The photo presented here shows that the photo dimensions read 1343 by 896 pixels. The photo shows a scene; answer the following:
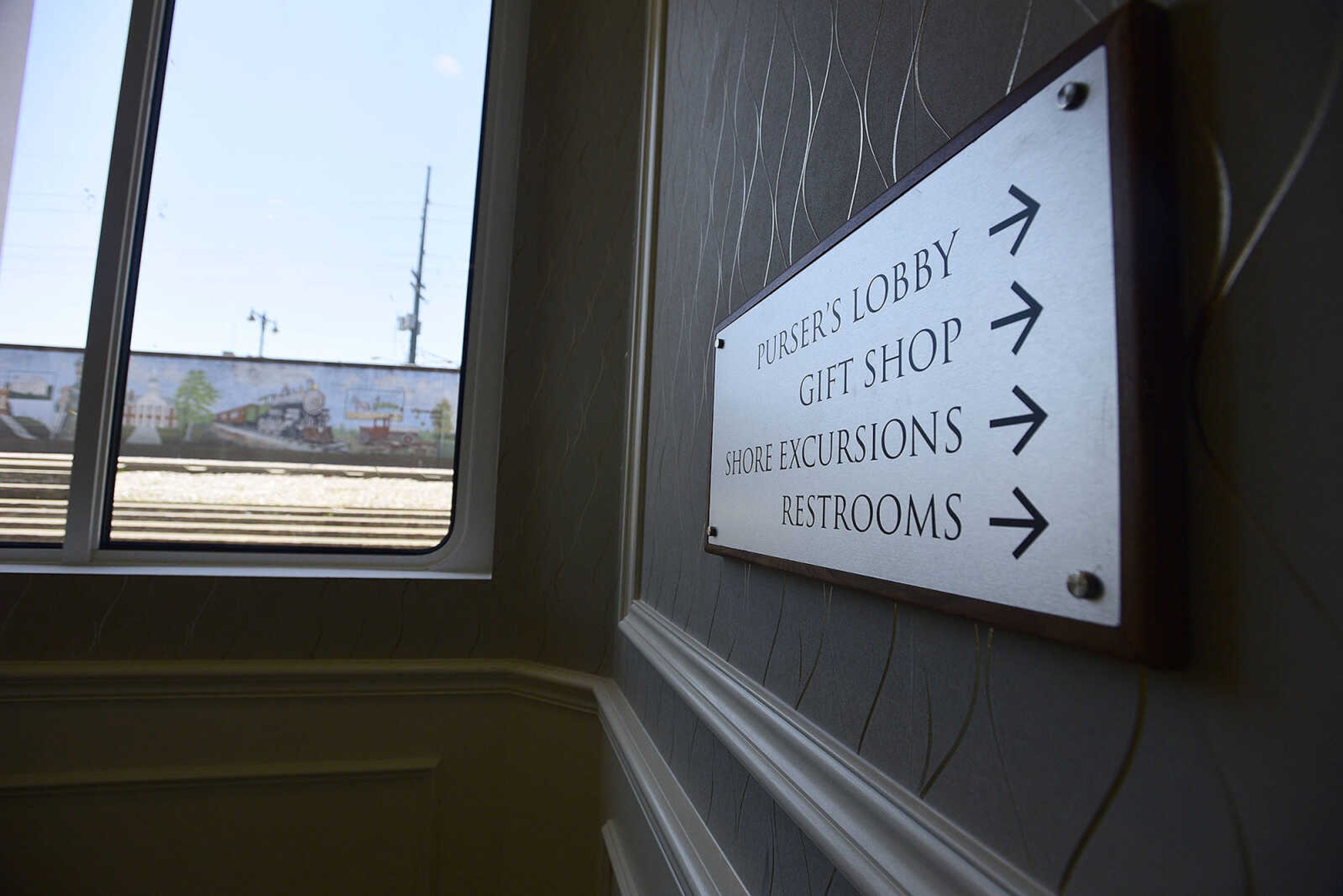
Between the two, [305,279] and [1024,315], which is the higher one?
[305,279]

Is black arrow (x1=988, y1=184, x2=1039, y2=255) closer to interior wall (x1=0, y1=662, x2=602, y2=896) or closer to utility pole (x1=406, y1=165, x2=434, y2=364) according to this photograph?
interior wall (x1=0, y1=662, x2=602, y2=896)

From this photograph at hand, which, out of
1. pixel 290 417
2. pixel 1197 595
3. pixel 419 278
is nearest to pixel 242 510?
pixel 290 417

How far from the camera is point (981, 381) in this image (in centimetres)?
40

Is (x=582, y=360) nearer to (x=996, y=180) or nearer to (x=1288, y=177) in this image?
(x=996, y=180)

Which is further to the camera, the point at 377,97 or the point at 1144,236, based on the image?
the point at 377,97

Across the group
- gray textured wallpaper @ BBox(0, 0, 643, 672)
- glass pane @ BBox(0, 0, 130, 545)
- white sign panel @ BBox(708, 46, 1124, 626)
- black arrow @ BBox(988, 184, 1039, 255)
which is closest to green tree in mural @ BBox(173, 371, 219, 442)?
glass pane @ BBox(0, 0, 130, 545)

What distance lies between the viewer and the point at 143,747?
1.50 metres

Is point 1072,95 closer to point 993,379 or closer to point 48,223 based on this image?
point 993,379

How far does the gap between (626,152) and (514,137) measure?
42cm

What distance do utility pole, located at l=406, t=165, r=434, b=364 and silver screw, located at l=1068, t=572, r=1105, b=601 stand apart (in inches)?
71.4

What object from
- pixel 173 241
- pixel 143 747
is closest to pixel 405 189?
pixel 173 241

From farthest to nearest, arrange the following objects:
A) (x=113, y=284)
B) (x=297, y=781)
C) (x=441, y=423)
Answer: (x=441, y=423)
(x=113, y=284)
(x=297, y=781)

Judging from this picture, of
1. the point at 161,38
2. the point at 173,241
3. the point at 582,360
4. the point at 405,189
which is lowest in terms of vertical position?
the point at 582,360

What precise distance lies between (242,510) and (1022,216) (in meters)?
1.94
